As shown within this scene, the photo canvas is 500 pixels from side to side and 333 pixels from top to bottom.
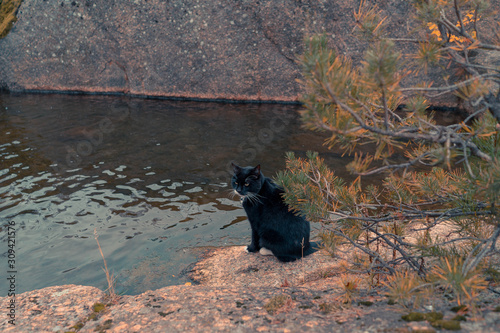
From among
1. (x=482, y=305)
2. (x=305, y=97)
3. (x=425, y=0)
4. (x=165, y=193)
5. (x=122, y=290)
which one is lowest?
(x=122, y=290)

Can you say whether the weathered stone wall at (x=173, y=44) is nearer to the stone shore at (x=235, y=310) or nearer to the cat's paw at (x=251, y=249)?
the cat's paw at (x=251, y=249)

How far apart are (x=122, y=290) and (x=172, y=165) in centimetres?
430

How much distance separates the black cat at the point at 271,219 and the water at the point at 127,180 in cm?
98

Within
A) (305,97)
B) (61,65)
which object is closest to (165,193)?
(305,97)

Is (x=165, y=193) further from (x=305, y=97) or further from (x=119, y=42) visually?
(x=119, y=42)

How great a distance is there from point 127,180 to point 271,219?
13.3 feet

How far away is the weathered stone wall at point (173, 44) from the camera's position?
13078mm

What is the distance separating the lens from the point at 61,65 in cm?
1463

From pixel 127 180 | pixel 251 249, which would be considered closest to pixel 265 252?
pixel 251 249

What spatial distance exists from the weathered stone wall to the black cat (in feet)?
29.3

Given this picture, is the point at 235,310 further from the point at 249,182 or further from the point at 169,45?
the point at 169,45

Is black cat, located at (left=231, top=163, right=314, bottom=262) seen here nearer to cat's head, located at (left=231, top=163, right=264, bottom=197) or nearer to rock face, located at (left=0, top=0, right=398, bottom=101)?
cat's head, located at (left=231, top=163, right=264, bottom=197)

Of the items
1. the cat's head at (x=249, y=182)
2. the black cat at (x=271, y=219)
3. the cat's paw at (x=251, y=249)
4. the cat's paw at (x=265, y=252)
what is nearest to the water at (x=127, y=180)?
the cat's paw at (x=251, y=249)

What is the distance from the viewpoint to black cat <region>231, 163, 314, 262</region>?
4.95m
